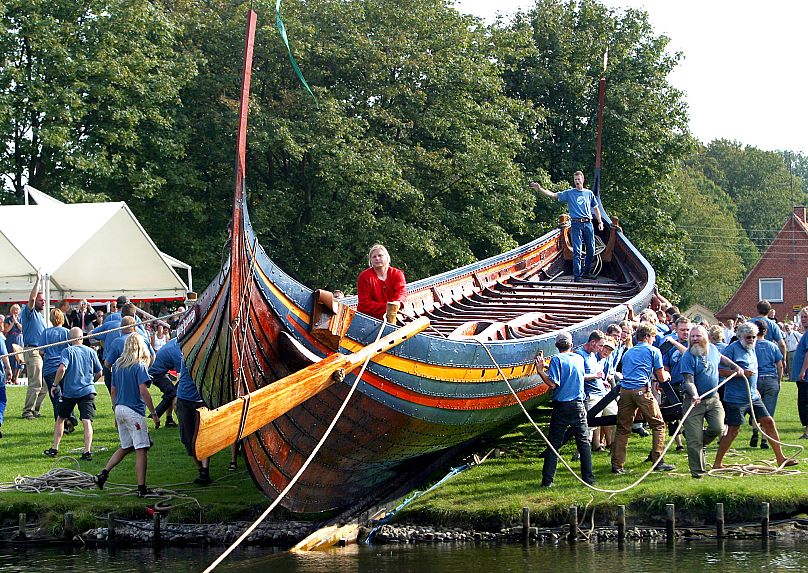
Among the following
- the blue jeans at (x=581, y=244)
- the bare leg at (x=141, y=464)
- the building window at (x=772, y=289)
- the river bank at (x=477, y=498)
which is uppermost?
the blue jeans at (x=581, y=244)

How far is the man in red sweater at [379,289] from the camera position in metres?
9.95

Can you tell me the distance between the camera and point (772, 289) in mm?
51531

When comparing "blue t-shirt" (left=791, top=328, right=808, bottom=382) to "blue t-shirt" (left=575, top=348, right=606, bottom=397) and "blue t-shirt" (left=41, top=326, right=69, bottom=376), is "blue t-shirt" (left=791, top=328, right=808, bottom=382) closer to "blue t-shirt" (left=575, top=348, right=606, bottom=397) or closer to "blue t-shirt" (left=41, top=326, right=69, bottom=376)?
"blue t-shirt" (left=575, top=348, right=606, bottom=397)

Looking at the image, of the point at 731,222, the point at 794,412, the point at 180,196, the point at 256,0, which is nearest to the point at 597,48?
the point at 256,0

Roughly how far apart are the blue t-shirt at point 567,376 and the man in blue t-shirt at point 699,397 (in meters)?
1.23

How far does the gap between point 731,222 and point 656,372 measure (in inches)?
2395

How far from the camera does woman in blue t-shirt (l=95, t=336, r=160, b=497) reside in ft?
36.6

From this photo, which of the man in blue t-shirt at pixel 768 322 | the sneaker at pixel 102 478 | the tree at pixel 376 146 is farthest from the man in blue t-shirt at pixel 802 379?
the tree at pixel 376 146

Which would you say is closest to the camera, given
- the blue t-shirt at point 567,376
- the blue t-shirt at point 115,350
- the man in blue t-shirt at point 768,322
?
the blue t-shirt at point 567,376

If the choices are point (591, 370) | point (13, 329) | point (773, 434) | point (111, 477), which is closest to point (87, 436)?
point (111, 477)

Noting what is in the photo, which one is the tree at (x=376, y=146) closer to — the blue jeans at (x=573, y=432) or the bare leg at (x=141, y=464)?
the bare leg at (x=141, y=464)

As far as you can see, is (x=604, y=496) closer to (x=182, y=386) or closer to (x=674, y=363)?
(x=674, y=363)

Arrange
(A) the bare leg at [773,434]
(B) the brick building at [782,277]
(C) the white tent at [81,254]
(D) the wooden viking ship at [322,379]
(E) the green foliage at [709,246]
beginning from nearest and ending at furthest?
(D) the wooden viking ship at [322,379]
(A) the bare leg at [773,434]
(C) the white tent at [81,254]
(B) the brick building at [782,277]
(E) the green foliage at [709,246]

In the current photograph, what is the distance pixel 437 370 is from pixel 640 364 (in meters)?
2.37
